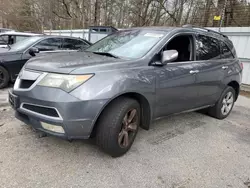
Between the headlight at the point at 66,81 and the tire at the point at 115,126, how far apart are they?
19.0 inches

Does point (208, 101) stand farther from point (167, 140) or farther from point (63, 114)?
point (63, 114)

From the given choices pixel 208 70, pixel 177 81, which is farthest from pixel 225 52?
pixel 177 81

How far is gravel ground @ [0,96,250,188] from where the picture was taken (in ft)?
8.31

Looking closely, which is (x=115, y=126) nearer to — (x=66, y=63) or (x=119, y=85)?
(x=119, y=85)

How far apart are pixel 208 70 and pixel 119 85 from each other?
2072mm

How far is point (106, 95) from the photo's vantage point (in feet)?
8.46

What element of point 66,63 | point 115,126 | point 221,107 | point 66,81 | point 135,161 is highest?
point 66,63

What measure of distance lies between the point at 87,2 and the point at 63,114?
16.3 m

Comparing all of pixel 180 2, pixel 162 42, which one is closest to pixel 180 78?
pixel 162 42

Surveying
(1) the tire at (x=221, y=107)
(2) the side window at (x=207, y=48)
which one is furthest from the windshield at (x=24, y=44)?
(1) the tire at (x=221, y=107)

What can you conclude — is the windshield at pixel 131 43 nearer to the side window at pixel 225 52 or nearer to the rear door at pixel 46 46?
the side window at pixel 225 52

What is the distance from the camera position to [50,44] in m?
6.79

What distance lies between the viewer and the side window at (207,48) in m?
3.96

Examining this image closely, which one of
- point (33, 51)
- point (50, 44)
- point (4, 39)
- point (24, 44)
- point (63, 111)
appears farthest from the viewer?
point (4, 39)
